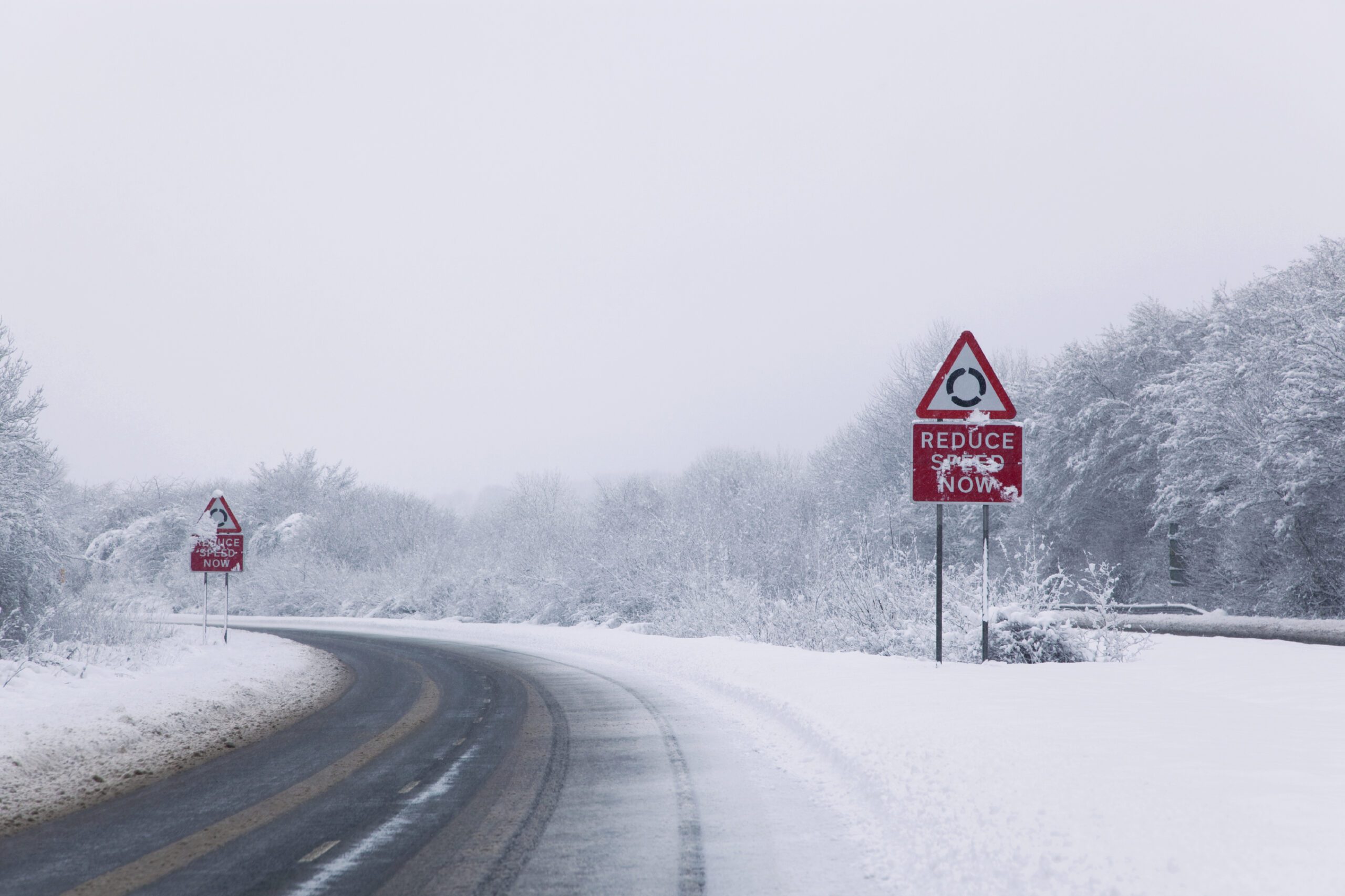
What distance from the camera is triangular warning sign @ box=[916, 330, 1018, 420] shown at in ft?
36.7

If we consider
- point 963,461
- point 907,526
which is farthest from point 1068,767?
point 907,526

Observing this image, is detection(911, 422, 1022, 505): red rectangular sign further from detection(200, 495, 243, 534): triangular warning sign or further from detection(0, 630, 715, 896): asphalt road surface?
detection(200, 495, 243, 534): triangular warning sign

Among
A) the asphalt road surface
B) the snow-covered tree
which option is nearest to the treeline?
the snow-covered tree

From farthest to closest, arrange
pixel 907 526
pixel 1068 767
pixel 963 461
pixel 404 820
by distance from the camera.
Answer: pixel 907 526, pixel 963 461, pixel 404 820, pixel 1068 767

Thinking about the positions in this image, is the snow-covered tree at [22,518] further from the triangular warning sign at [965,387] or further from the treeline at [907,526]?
the triangular warning sign at [965,387]

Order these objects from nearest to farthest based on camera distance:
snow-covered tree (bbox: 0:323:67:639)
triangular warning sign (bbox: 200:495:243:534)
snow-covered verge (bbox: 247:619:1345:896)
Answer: snow-covered verge (bbox: 247:619:1345:896), snow-covered tree (bbox: 0:323:67:639), triangular warning sign (bbox: 200:495:243:534)

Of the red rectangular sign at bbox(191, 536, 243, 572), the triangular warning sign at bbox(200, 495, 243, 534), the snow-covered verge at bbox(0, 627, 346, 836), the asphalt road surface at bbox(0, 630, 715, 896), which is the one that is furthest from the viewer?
the red rectangular sign at bbox(191, 536, 243, 572)

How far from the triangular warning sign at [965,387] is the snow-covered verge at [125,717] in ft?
28.0

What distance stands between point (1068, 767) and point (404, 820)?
174 inches

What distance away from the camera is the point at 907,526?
4238cm

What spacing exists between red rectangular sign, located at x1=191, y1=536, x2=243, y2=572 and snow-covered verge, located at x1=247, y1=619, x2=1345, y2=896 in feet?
40.4

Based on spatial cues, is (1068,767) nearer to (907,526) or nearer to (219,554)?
(219,554)

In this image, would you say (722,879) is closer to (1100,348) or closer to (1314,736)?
(1314,736)

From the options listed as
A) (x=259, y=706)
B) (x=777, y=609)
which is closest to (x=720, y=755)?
(x=259, y=706)
